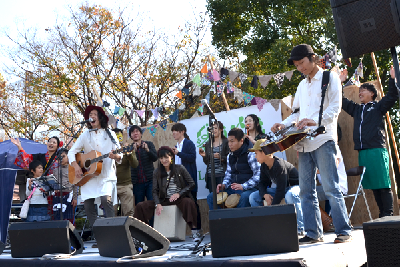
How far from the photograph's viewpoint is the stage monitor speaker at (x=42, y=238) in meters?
4.10

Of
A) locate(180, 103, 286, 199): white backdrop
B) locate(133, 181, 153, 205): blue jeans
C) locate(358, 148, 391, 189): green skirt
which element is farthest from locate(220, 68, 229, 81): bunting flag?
locate(358, 148, 391, 189): green skirt

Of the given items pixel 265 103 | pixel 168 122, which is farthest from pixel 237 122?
pixel 168 122

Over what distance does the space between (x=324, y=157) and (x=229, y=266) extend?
1.40m

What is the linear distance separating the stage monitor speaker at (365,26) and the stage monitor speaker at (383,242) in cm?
119

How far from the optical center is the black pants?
502cm

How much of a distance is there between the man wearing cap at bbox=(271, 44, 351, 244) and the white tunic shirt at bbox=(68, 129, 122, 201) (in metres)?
2.74

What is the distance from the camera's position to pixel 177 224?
5.88m

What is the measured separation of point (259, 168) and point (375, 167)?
149 centimetres

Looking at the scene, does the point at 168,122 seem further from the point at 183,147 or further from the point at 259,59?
the point at 259,59

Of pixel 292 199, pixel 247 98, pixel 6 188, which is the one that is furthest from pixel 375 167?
pixel 6 188

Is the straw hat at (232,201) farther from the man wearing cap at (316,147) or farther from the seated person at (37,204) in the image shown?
the seated person at (37,204)

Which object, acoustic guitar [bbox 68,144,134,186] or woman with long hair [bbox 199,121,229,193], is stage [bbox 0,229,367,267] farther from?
woman with long hair [bbox 199,121,229,193]

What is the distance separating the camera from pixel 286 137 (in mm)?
3604

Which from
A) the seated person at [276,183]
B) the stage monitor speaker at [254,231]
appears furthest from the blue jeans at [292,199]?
the stage monitor speaker at [254,231]
